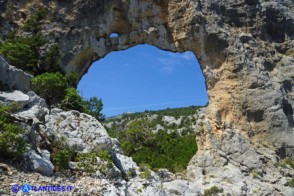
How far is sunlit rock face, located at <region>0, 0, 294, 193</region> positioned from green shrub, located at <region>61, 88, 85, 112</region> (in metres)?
4.89

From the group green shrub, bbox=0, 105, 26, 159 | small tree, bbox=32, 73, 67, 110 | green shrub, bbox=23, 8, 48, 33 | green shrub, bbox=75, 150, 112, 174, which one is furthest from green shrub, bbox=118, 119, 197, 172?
green shrub, bbox=0, 105, 26, 159

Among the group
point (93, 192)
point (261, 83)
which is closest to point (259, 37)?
point (261, 83)

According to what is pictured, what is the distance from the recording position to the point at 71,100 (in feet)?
65.3

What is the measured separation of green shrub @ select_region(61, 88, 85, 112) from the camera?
19625mm

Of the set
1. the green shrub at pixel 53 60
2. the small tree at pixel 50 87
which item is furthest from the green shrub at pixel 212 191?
the green shrub at pixel 53 60

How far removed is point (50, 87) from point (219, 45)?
10.9 m

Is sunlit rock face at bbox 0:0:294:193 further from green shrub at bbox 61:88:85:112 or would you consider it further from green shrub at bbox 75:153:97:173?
green shrub at bbox 75:153:97:173

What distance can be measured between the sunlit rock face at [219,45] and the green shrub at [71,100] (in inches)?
193

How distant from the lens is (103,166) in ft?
47.6

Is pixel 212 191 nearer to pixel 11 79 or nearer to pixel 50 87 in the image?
pixel 50 87

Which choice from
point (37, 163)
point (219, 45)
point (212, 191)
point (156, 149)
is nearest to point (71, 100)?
point (37, 163)

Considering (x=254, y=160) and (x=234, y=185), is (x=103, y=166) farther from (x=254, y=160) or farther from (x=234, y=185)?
(x=254, y=160)

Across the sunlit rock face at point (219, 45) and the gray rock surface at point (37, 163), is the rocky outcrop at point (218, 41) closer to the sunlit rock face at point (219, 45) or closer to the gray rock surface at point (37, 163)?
the sunlit rock face at point (219, 45)

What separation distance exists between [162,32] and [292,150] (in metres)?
11.2
